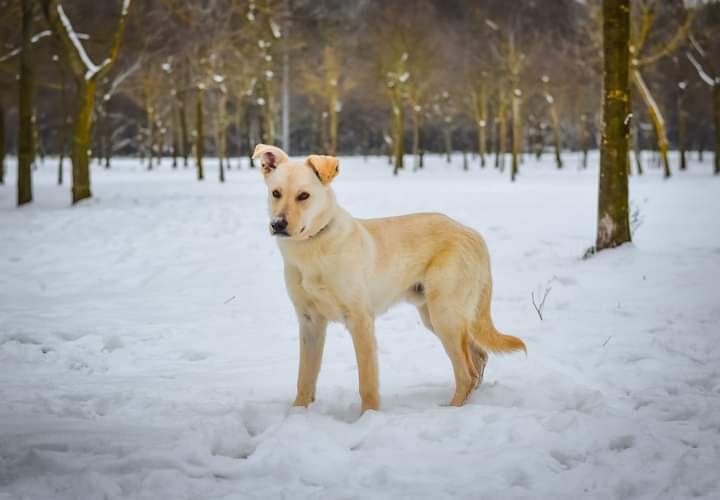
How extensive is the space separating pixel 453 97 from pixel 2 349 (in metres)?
42.4

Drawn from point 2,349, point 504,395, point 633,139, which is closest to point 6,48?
point 2,349

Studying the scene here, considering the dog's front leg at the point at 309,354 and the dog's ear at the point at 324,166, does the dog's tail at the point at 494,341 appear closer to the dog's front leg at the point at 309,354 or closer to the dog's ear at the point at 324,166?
the dog's front leg at the point at 309,354

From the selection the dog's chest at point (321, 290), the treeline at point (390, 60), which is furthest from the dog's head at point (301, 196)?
the treeline at point (390, 60)

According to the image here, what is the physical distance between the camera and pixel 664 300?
256 inches

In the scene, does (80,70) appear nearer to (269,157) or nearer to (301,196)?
(269,157)

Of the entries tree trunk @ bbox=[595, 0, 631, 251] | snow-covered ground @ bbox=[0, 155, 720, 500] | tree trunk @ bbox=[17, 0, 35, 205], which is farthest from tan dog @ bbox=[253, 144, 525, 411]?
tree trunk @ bbox=[17, 0, 35, 205]

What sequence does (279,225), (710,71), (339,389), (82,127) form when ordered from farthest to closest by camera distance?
(710,71) → (82,127) → (339,389) → (279,225)

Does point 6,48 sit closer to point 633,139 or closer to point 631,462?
point 631,462

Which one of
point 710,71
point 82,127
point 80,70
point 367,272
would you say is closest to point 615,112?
point 367,272

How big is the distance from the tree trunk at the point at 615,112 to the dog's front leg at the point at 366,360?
21.1ft

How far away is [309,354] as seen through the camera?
3984 mm

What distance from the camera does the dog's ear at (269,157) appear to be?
3804 mm

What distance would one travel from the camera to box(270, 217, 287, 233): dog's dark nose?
11.1ft

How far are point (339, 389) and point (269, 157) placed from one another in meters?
1.81
